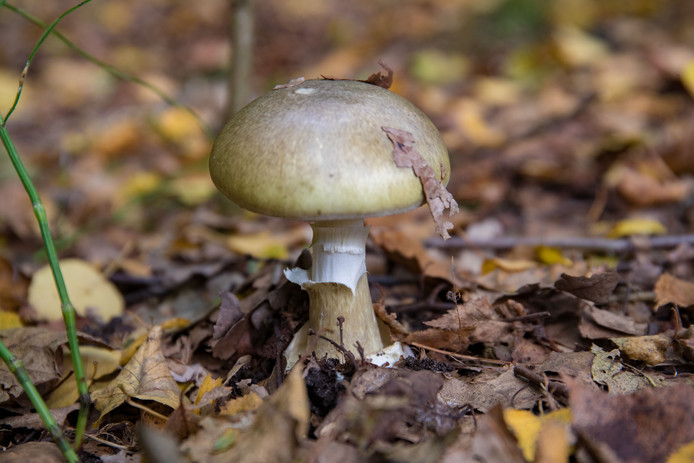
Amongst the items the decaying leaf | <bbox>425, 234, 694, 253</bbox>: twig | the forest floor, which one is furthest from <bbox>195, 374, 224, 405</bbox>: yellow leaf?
<bbox>425, 234, 694, 253</bbox>: twig

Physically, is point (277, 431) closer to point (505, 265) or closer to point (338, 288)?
point (338, 288)

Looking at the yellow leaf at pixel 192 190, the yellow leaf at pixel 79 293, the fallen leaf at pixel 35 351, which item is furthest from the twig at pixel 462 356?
the yellow leaf at pixel 192 190

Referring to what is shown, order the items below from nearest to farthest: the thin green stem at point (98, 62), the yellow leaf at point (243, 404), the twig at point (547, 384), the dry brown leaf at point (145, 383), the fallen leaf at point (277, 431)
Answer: the fallen leaf at point (277, 431) → the yellow leaf at point (243, 404) → the twig at point (547, 384) → the dry brown leaf at point (145, 383) → the thin green stem at point (98, 62)

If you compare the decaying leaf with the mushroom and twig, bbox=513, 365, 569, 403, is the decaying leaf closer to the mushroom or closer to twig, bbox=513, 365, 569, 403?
the mushroom

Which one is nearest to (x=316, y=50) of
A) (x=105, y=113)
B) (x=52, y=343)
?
(x=105, y=113)

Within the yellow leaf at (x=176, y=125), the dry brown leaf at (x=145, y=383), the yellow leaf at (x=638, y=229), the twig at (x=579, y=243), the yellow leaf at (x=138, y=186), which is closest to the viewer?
the dry brown leaf at (x=145, y=383)

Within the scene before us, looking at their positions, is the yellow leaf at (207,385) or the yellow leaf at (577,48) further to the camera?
the yellow leaf at (577,48)

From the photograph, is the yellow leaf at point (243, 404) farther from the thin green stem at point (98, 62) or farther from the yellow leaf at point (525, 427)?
the thin green stem at point (98, 62)
